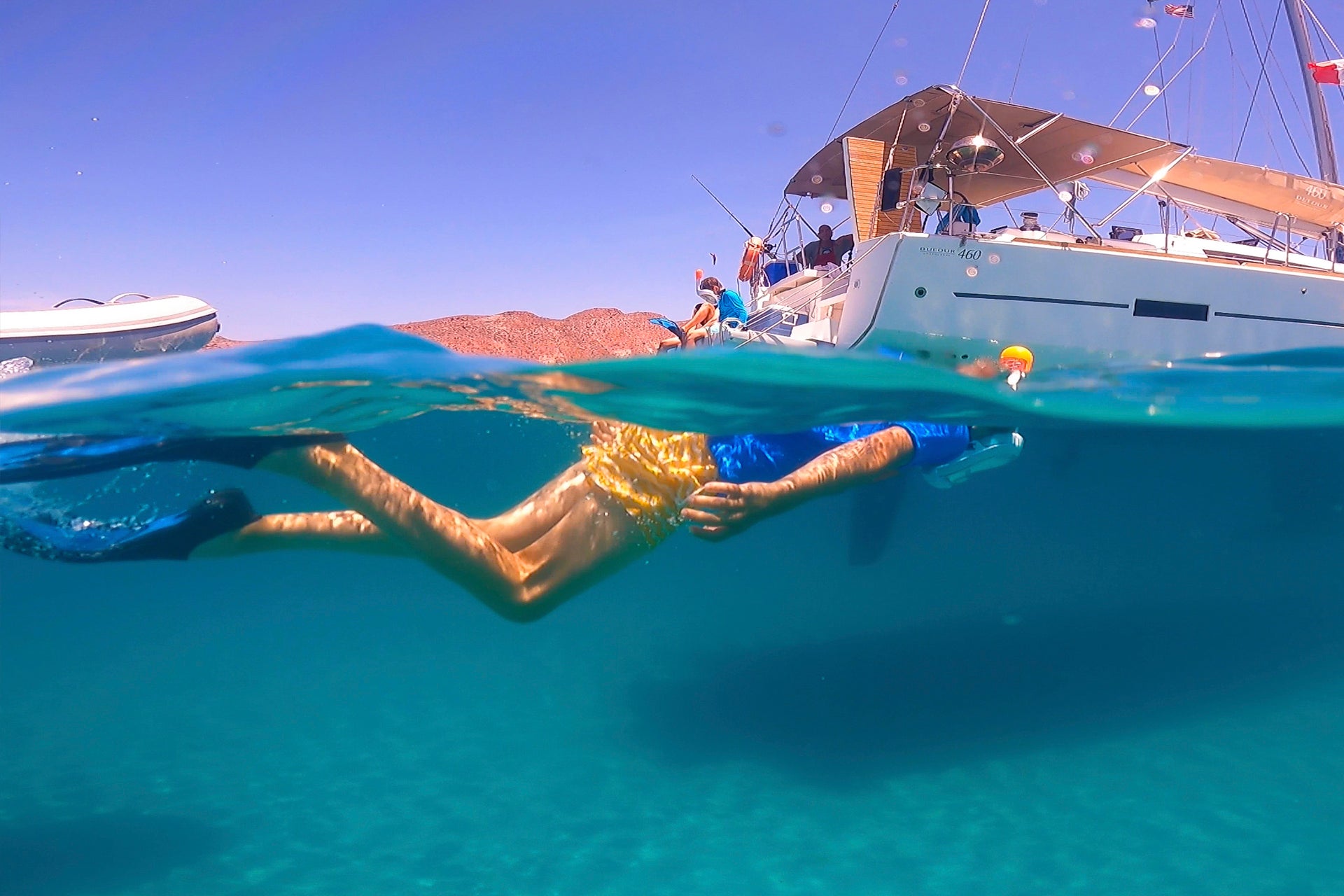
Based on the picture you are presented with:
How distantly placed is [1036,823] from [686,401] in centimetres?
488

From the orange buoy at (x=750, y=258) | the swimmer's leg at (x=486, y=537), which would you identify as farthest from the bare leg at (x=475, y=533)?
the orange buoy at (x=750, y=258)

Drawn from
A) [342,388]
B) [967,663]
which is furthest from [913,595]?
[342,388]

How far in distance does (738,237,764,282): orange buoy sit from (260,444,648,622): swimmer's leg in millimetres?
12857

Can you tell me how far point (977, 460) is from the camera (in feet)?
22.1

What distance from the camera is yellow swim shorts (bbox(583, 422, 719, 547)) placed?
18.6ft

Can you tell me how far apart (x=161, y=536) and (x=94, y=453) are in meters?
2.82

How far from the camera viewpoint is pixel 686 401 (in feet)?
23.9

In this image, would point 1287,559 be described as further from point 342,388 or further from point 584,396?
point 342,388

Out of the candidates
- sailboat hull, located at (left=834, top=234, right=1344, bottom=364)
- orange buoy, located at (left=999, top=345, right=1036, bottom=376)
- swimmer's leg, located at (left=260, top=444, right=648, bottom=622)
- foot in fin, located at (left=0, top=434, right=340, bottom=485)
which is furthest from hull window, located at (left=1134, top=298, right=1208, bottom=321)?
foot in fin, located at (left=0, top=434, right=340, bottom=485)

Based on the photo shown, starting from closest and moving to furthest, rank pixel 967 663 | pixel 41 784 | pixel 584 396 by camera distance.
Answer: pixel 584 396
pixel 41 784
pixel 967 663

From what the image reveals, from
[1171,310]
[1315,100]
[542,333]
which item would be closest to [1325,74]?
[1315,100]

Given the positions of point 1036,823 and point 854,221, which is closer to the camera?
point 1036,823

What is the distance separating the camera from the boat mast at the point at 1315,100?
16422 mm

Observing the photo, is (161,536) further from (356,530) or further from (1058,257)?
(1058,257)
